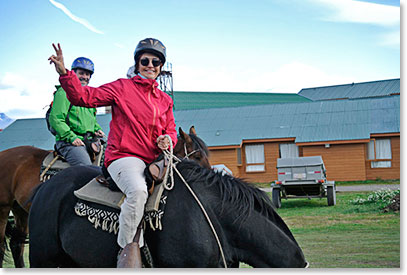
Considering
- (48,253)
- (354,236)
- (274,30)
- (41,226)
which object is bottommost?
(354,236)

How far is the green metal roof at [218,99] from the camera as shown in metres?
29.6

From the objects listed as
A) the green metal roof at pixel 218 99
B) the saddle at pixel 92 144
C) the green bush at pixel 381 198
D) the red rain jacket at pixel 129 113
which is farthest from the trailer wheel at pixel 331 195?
the green metal roof at pixel 218 99

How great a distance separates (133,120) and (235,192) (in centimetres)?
90

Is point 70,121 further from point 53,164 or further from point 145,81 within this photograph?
point 145,81

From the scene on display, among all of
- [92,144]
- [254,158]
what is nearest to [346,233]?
[92,144]

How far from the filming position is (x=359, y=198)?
10.8m

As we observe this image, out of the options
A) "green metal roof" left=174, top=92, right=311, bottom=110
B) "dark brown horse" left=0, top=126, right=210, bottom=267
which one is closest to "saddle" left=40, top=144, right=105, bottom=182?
"dark brown horse" left=0, top=126, right=210, bottom=267

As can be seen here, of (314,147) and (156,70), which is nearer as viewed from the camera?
(156,70)

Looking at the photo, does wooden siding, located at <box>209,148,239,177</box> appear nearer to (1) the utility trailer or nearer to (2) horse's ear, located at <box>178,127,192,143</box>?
(1) the utility trailer

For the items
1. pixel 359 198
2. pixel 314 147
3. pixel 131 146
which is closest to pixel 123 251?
pixel 131 146

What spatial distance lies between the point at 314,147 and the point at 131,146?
15.6 m

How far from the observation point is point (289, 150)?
20172 millimetres

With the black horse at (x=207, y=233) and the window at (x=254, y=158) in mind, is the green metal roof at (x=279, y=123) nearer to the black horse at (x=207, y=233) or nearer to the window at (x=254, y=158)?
Answer: the window at (x=254, y=158)

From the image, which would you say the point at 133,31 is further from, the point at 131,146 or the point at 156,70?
the point at 131,146
